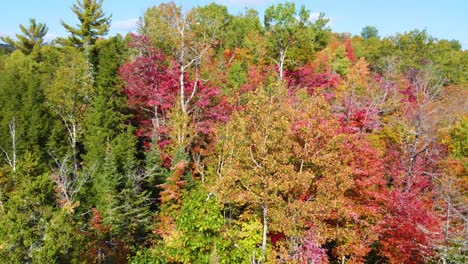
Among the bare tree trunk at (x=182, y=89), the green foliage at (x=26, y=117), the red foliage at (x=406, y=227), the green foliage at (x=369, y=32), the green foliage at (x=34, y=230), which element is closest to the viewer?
the green foliage at (x=34, y=230)

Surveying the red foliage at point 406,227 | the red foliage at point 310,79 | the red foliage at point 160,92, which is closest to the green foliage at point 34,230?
the red foliage at point 406,227

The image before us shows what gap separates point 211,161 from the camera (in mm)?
28812

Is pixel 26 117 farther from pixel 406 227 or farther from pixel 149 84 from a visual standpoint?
pixel 406 227

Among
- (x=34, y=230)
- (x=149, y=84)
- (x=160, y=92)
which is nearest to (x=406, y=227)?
(x=34, y=230)

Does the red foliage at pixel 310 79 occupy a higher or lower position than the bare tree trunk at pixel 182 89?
higher

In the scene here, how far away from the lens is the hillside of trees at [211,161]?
14898mm

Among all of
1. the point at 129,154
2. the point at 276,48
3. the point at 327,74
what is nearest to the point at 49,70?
the point at 129,154

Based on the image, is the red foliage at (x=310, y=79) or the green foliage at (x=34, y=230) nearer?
the green foliage at (x=34, y=230)

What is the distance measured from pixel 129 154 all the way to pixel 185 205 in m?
14.4

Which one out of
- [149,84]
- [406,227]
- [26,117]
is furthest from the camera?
[149,84]

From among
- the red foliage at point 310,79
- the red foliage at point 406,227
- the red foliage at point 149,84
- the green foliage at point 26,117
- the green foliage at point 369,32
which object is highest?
the green foliage at point 369,32

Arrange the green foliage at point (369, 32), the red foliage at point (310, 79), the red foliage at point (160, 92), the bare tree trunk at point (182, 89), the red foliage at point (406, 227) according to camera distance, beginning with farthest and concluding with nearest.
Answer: the green foliage at point (369, 32)
the red foliage at point (310, 79)
the red foliage at point (160, 92)
the bare tree trunk at point (182, 89)
the red foliage at point (406, 227)

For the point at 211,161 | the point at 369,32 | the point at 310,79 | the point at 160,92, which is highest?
the point at 369,32

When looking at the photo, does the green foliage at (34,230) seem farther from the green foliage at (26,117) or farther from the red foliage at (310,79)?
the red foliage at (310,79)
